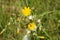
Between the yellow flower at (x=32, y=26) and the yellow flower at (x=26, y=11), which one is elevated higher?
the yellow flower at (x=26, y=11)

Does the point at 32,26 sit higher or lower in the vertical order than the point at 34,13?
lower

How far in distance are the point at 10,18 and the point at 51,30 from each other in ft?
1.55

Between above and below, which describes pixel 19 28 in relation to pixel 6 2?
below

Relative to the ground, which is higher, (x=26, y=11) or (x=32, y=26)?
(x=26, y=11)

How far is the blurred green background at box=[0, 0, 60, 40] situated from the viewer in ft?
9.00

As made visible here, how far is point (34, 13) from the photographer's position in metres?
2.83

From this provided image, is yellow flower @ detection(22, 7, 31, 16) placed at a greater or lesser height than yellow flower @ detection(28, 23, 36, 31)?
greater

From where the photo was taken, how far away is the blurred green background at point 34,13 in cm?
274

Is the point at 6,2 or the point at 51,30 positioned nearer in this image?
the point at 51,30

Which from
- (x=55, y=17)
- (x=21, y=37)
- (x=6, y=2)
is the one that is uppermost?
(x=6, y=2)

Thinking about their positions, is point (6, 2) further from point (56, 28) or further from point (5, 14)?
point (56, 28)

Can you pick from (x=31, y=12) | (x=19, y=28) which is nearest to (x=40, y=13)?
(x=31, y=12)

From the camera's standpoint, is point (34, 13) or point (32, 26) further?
point (34, 13)

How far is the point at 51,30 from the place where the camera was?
277 centimetres
